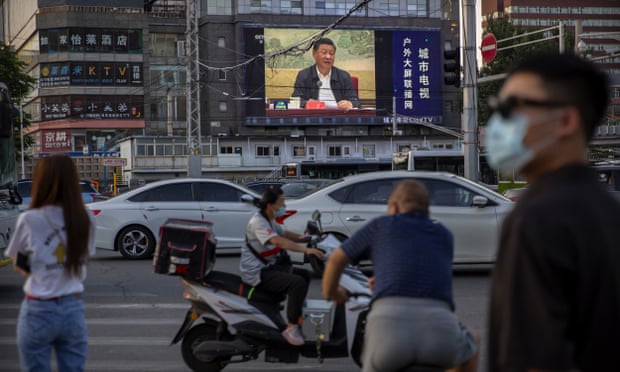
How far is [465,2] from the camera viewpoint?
21.0 meters

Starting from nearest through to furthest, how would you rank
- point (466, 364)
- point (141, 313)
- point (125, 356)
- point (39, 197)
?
point (466, 364)
point (39, 197)
point (125, 356)
point (141, 313)

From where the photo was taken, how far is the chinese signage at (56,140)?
277 ft

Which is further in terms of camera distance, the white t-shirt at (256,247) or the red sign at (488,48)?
the red sign at (488,48)

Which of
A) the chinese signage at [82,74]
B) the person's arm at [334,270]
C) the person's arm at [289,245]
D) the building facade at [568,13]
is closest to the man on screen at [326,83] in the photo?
the chinese signage at [82,74]

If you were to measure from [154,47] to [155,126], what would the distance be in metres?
8.23

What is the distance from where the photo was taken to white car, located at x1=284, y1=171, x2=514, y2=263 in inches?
507

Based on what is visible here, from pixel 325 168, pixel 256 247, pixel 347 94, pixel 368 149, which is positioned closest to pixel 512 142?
pixel 256 247

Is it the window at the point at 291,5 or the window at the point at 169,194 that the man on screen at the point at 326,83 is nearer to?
the window at the point at 291,5

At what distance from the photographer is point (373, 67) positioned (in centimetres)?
9006

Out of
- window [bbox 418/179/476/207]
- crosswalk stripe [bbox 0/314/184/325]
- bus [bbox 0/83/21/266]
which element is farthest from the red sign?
crosswalk stripe [bbox 0/314/184/325]

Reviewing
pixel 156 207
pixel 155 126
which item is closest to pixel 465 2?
pixel 156 207

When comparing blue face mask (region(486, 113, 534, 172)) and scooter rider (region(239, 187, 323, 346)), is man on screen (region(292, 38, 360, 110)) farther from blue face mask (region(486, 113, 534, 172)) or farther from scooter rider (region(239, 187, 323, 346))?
blue face mask (region(486, 113, 534, 172))

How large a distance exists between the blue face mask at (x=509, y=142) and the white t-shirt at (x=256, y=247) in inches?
188

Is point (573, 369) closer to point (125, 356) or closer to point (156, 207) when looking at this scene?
point (125, 356)
